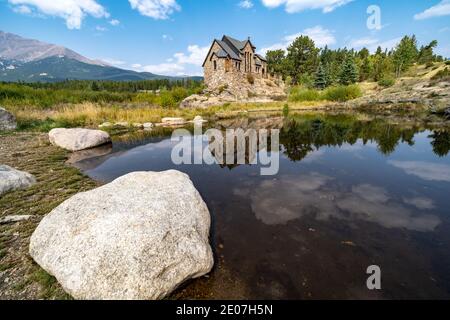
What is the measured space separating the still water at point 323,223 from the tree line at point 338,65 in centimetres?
5132

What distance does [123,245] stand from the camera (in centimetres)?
272

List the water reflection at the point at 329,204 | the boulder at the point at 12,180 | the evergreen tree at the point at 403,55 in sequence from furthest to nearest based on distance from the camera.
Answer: the evergreen tree at the point at 403,55 < the boulder at the point at 12,180 < the water reflection at the point at 329,204

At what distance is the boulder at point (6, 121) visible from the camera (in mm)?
12945

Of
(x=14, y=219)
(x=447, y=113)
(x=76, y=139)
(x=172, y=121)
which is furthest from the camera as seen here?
(x=447, y=113)

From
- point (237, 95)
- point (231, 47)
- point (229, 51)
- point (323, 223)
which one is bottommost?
point (323, 223)

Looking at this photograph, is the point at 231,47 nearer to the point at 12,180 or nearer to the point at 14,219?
→ the point at 12,180

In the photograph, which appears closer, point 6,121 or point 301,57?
point 6,121

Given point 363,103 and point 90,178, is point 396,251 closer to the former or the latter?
point 90,178

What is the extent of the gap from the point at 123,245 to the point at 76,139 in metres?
9.12

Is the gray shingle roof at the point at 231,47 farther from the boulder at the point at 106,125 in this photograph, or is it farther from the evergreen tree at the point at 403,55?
the evergreen tree at the point at 403,55

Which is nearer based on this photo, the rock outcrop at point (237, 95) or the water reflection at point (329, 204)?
→ the water reflection at point (329, 204)

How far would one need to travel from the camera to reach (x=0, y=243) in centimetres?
349

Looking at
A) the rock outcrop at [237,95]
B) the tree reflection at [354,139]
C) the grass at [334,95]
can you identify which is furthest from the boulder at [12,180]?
the grass at [334,95]

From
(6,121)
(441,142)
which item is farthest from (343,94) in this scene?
(6,121)
